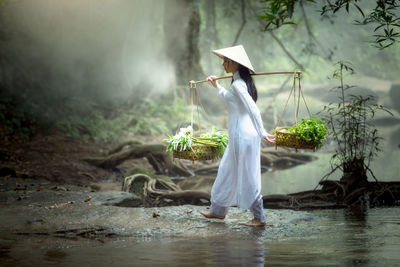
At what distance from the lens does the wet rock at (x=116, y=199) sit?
661 cm

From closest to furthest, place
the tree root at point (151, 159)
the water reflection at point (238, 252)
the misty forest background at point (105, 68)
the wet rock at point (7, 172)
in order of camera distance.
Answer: the water reflection at point (238, 252)
the wet rock at point (7, 172)
the tree root at point (151, 159)
the misty forest background at point (105, 68)

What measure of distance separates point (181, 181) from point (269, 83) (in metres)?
17.8

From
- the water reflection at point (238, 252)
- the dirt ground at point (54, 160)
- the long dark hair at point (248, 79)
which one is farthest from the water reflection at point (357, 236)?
the dirt ground at point (54, 160)

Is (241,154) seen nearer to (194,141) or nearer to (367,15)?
(194,141)

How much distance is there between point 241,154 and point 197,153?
0.54 meters

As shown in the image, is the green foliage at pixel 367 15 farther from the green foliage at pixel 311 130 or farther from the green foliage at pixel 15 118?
the green foliage at pixel 15 118

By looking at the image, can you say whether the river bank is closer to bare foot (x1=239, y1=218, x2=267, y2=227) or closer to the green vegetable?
bare foot (x1=239, y1=218, x2=267, y2=227)

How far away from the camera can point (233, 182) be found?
5.55 m

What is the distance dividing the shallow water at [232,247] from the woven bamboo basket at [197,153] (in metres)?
0.77

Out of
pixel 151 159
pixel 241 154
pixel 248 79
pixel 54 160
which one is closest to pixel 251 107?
pixel 248 79

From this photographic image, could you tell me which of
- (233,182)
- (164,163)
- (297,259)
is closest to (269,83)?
(164,163)

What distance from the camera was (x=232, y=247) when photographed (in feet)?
14.6

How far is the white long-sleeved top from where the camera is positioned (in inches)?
210

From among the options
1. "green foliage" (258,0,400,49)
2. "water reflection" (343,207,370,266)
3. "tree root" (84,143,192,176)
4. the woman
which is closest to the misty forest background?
"tree root" (84,143,192,176)
